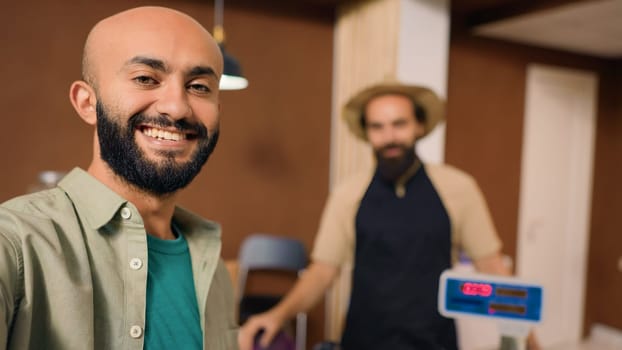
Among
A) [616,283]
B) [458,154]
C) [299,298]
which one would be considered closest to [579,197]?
[616,283]

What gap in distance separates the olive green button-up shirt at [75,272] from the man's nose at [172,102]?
0.16 metres

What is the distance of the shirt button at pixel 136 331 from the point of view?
0.69 m

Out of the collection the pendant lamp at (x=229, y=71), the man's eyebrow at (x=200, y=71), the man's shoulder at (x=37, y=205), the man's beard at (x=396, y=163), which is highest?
the pendant lamp at (x=229, y=71)

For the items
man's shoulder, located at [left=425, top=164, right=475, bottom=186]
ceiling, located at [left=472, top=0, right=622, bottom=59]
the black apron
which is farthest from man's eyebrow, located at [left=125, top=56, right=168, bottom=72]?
ceiling, located at [left=472, top=0, right=622, bottom=59]

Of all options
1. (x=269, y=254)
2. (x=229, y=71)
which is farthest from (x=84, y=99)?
(x=269, y=254)

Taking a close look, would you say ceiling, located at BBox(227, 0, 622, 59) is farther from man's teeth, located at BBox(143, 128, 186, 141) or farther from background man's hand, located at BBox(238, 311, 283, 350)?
man's teeth, located at BBox(143, 128, 186, 141)

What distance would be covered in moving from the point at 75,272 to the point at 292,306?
1.04 m

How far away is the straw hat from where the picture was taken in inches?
73.8

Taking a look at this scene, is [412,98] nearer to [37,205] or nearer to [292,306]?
[292,306]

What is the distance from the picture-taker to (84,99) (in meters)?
0.76

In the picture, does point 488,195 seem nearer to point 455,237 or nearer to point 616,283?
point 616,283

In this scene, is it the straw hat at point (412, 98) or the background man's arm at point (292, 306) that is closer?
the background man's arm at point (292, 306)

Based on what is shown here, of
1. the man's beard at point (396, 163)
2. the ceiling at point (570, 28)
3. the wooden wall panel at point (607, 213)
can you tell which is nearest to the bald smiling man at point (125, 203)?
the man's beard at point (396, 163)

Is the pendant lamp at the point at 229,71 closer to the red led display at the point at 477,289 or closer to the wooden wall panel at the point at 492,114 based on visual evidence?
the red led display at the point at 477,289
